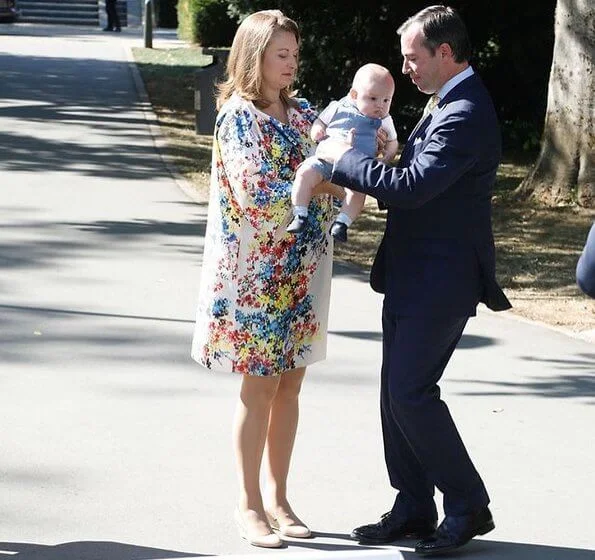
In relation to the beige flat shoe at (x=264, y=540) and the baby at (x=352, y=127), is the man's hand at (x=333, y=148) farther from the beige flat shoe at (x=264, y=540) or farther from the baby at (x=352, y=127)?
the beige flat shoe at (x=264, y=540)

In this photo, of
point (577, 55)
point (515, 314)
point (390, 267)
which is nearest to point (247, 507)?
point (390, 267)

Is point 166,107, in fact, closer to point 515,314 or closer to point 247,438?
point 515,314

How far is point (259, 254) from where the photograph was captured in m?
4.72

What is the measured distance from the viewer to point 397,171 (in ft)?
14.5

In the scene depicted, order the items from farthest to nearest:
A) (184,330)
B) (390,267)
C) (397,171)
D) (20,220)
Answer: (20,220), (184,330), (390,267), (397,171)

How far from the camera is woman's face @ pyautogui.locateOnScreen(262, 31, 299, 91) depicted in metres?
4.65

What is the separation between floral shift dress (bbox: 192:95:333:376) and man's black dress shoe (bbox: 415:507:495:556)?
0.77 metres

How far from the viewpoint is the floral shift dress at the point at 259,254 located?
465 cm

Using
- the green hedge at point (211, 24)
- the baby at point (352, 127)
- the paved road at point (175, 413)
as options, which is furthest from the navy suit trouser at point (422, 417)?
the green hedge at point (211, 24)

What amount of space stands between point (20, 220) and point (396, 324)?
6.94 metres

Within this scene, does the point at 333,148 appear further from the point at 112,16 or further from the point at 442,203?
the point at 112,16

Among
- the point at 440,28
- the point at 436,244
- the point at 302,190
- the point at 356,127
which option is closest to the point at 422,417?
the point at 436,244

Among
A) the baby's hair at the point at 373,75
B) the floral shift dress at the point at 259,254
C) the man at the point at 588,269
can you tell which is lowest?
the floral shift dress at the point at 259,254

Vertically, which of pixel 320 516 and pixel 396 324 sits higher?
pixel 396 324
